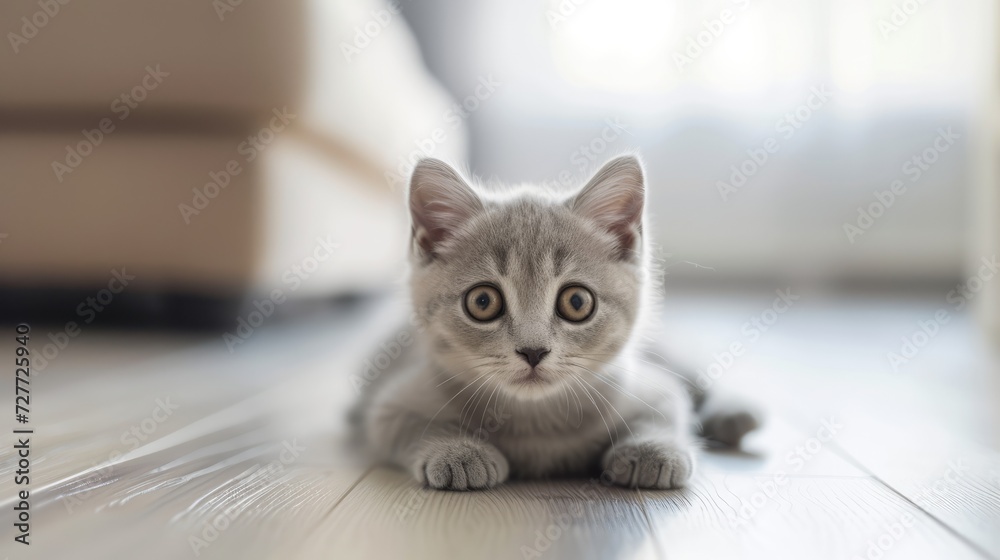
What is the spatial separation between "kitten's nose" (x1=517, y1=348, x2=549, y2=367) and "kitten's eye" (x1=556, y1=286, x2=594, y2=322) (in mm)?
99

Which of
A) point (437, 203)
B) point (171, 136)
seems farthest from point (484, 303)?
point (171, 136)

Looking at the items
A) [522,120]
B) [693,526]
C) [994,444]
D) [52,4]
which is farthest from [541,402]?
[522,120]

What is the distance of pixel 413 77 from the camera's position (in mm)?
3057

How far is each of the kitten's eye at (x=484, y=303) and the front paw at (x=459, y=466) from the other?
0.21 m

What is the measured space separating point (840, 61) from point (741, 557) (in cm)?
376

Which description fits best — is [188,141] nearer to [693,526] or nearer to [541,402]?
[541,402]

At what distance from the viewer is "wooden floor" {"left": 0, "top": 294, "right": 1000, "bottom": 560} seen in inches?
32.8

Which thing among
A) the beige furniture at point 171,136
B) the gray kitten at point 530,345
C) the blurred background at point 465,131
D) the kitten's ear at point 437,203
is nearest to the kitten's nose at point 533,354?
the gray kitten at point 530,345

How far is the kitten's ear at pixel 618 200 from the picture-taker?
1.21m

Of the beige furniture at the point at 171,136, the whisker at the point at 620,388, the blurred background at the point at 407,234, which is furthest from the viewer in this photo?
the beige furniture at the point at 171,136

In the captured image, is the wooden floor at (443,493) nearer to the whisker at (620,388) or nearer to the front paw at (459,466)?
the front paw at (459,466)

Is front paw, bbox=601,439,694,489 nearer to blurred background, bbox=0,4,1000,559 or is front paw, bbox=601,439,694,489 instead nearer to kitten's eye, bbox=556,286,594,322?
blurred background, bbox=0,4,1000,559

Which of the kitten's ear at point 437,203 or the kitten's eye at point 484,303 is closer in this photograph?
the kitten's eye at point 484,303

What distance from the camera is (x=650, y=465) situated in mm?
1062
